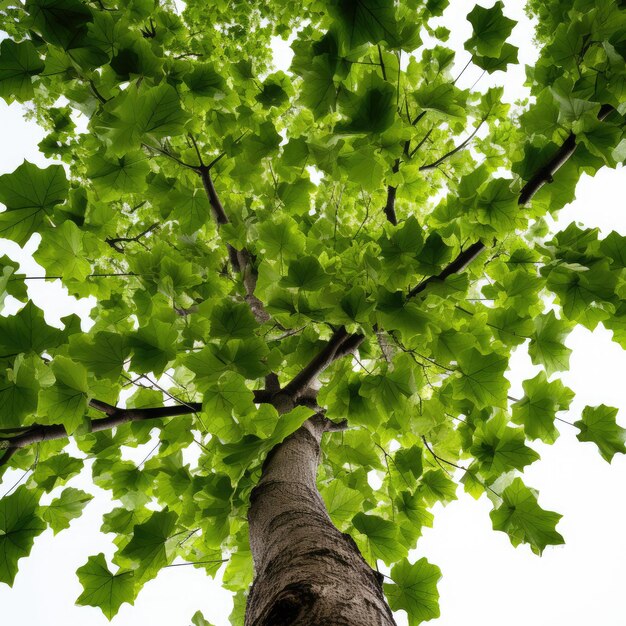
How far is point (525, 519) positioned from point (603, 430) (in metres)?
0.41

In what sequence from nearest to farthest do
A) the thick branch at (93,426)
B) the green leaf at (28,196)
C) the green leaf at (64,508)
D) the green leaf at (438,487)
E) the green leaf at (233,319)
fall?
the thick branch at (93,426) < the green leaf at (28,196) < the green leaf at (233,319) < the green leaf at (64,508) < the green leaf at (438,487)

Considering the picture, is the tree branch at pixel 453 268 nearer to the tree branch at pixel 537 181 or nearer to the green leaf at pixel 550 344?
the tree branch at pixel 537 181

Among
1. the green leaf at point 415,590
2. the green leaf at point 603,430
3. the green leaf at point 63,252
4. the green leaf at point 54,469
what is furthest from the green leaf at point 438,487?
the green leaf at point 63,252

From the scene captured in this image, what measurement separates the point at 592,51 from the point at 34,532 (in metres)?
2.32

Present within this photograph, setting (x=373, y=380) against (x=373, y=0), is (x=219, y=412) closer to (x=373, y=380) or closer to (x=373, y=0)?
(x=373, y=380)

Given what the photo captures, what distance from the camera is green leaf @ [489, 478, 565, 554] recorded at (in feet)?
4.56

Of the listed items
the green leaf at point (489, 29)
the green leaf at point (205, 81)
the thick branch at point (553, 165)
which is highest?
the green leaf at point (205, 81)

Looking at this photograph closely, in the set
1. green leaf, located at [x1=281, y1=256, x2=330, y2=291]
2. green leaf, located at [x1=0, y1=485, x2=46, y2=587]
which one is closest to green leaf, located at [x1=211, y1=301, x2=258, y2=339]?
green leaf, located at [x1=281, y1=256, x2=330, y2=291]

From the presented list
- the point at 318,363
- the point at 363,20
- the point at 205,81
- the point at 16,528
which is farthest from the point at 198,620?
the point at 205,81

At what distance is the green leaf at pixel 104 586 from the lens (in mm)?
1409

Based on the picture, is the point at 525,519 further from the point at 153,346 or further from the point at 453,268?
the point at 153,346

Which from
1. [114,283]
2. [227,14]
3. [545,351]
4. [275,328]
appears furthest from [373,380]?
[227,14]

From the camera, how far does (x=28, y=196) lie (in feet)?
4.13

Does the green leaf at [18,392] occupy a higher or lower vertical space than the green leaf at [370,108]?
lower
